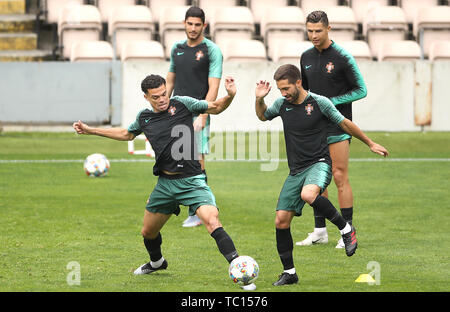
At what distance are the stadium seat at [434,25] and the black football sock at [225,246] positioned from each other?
603 inches

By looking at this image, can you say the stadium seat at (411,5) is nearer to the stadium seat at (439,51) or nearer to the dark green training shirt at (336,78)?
the stadium seat at (439,51)

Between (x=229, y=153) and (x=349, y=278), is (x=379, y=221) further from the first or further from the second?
(x=229, y=153)

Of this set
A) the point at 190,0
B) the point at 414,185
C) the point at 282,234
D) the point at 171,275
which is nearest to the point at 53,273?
the point at 171,275

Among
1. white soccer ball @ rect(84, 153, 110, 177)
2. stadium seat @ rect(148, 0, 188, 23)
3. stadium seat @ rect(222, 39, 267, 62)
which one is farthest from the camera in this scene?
stadium seat @ rect(148, 0, 188, 23)

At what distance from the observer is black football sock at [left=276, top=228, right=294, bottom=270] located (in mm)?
6371

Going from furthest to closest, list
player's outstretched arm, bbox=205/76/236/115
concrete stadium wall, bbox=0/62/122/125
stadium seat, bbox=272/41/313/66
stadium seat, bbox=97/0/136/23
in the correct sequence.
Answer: stadium seat, bbox=97/0/136/23
stadium seat, bbox=272/41/313/66
concrete stadium wall, bbox=0/62/122/125
player's outstretched arm, bbox=205/76/236/115

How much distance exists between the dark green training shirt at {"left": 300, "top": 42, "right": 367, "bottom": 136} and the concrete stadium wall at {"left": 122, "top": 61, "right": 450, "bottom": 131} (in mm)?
10239

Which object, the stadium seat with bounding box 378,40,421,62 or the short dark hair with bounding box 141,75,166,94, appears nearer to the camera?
the short dark hair with bounding box 141,75,166,94

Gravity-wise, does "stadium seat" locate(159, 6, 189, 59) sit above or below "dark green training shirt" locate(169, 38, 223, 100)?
above

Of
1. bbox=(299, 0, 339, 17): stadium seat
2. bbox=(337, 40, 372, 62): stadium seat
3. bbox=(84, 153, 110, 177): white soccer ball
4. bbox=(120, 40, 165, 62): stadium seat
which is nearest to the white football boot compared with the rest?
bbox=(84, 153, 110, 177): white soccer ball

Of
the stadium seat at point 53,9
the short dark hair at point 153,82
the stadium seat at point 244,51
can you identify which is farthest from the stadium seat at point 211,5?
the short dark hair at point 153,82

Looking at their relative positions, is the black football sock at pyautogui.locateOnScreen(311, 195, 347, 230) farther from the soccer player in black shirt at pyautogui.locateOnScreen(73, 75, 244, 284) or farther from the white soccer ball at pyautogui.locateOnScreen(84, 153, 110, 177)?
the white soccer ball at pyautogui.locateOnScreen(84, 153, 110, 177)

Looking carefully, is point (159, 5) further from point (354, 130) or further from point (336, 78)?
point (354, 130)

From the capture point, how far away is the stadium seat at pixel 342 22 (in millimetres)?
20656
